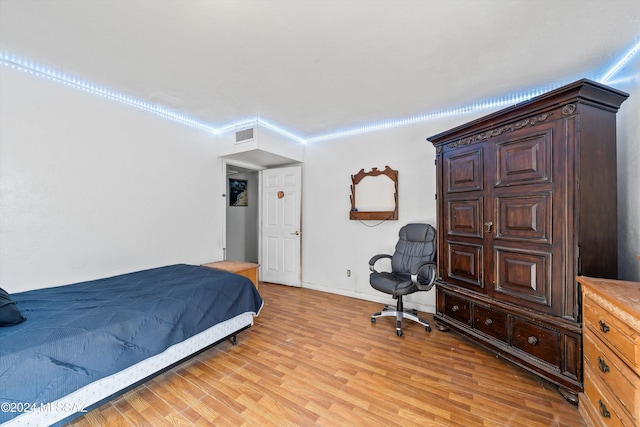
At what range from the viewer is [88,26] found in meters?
1.69

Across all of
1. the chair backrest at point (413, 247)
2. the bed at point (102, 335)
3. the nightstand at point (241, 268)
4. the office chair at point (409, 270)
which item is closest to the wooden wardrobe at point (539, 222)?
the office chair at point (409, 270)

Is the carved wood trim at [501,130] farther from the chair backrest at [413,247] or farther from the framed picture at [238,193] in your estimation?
the framed picture at [238,193]

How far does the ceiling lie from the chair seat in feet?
6.66

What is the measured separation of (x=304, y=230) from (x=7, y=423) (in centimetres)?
353

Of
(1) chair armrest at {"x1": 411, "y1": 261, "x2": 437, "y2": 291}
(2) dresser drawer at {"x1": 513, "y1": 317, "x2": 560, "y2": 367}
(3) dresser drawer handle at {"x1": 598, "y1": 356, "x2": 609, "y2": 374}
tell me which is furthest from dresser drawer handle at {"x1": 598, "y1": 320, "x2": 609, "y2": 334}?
(1) chair armrest at {"x1": 411, "y1": 261, "x2": 437, "y2": 291}

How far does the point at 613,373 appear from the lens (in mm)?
1273

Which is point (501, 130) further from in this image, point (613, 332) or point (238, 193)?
point (238, 193)

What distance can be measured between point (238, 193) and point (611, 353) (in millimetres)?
5458

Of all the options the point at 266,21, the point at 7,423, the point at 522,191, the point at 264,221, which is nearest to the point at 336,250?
the point at 264,221

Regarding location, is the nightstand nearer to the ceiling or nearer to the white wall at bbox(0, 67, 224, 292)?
the white wall at bbox(0, 67, 224, 292)

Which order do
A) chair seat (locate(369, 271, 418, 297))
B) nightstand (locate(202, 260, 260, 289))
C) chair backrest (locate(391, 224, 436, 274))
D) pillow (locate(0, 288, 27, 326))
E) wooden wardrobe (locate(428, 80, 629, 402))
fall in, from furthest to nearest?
nightstand (locate(202, 260, 260, 289)) → chair backrest (locate(391, 224, 436, 274)) → chair seat (locate(369, 271, 418, 297)) → wooden wardrobe (locate(428, 80, 629, 402)) → pillow (locate(0, 288, 27, 326))

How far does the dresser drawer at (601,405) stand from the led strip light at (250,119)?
2.38 meters

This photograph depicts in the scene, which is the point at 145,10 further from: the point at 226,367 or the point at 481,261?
the point at 481,261

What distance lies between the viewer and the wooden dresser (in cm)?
113
